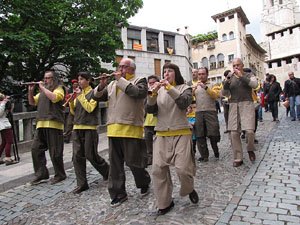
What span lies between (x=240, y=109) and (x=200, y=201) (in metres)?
2.31

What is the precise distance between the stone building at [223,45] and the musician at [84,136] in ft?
132

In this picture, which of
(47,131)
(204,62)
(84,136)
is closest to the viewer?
(84,136)

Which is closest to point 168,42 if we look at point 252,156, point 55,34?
point 55,34

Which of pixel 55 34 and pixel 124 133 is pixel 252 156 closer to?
pixel 124 133

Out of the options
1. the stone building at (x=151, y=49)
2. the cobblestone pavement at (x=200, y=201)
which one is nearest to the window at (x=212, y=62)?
the stone building at (x=151, y=49)

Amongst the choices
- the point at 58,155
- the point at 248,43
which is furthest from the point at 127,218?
the point at 248,43

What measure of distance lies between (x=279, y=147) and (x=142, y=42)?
2803 cm

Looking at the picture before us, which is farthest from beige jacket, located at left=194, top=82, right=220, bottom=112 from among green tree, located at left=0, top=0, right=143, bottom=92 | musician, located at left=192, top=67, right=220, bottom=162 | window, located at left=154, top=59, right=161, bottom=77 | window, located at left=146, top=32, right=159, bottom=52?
window, located at left=146, top=32, right=159, bottom=52

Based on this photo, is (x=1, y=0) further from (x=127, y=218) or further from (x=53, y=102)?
(x=127, y=218)

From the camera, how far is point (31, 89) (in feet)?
15.0

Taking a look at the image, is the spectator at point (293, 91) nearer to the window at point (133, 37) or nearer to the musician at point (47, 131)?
the musician at point (47, 131)

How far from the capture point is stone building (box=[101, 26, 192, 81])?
3078 cm

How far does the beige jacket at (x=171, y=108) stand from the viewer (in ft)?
10.2

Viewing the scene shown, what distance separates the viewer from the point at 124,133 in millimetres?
3361
